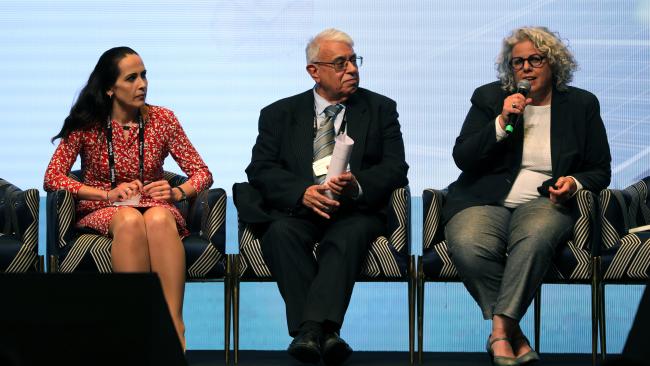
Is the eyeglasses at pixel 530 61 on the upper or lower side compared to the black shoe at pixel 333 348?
upper

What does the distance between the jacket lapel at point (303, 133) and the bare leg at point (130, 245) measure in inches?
26.0

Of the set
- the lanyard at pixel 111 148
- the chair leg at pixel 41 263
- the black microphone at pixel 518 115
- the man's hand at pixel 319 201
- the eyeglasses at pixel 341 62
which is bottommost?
the chair leg at pixel 41 263

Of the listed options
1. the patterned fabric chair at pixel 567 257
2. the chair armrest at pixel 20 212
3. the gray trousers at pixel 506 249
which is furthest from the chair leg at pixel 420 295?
the chair armrest at pixel 20 212

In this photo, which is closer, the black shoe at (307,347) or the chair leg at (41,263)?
the black shoe at (307,347)

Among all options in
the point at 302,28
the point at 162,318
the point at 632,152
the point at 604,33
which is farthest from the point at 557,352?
the point at 162,318

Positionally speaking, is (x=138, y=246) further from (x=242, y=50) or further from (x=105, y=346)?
(x=105, y=346)

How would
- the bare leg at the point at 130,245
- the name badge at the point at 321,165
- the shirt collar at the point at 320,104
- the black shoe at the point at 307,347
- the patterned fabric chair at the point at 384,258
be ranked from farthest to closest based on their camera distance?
the shirt collar at the point at 320,104, the name badge at the point at 321,165, the patterned fabric chair at the point at 384,258, the bare leg at the point at 130,245, the black shoe at the point at 307,347

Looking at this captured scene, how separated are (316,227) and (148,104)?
0.89 m

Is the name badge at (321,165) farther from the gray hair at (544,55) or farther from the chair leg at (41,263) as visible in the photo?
the chair leg at (41,263)

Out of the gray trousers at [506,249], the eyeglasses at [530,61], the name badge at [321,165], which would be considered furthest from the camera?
the name badge at [321,165]

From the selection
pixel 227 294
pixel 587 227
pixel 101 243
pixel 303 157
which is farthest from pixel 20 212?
pixel 587 227

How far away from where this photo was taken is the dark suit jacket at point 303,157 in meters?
4.20

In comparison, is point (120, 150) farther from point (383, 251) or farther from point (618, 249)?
point (618, 249)

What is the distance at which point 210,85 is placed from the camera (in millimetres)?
5348
